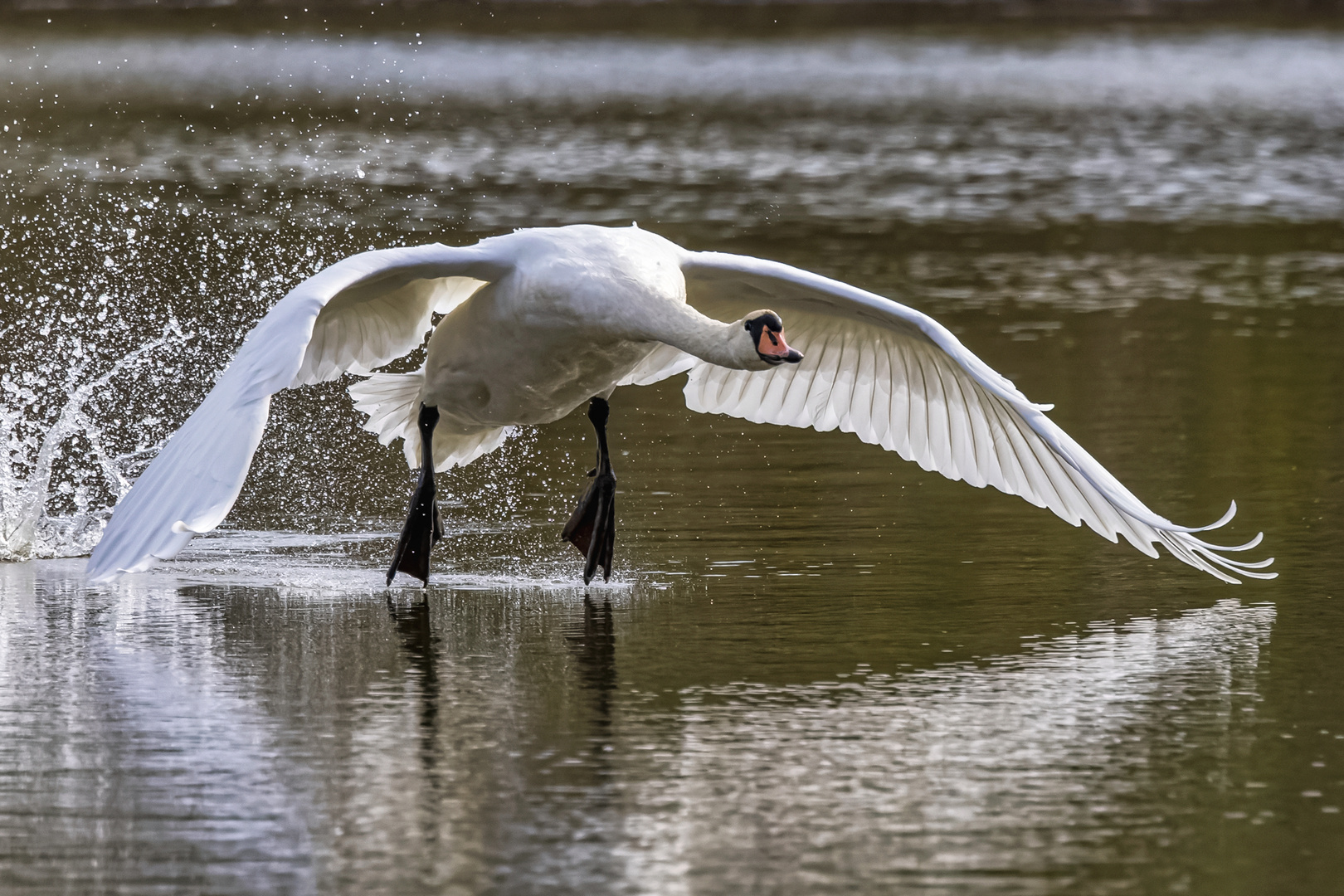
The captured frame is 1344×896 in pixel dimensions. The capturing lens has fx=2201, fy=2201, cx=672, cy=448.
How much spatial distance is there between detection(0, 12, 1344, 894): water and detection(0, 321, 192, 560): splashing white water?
1.3 inches

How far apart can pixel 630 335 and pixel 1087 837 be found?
3.05 m

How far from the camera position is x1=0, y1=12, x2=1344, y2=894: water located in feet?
17.8

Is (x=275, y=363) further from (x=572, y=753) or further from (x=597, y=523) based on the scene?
(x=597, y=523)

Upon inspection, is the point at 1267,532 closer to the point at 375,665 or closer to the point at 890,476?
the point at 890,476

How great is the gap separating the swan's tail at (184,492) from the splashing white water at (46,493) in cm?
269

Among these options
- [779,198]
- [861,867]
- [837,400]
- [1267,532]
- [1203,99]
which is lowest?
[861,867]

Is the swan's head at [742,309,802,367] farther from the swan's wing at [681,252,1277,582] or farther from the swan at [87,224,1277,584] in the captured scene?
the swan's wing at [681,252,1277,582]

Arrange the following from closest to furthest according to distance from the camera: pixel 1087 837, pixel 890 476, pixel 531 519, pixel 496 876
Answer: pixel 496 876, pixel 1087 837, pixel 531 519, pixel 890 476

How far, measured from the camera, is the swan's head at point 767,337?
768 centimetres

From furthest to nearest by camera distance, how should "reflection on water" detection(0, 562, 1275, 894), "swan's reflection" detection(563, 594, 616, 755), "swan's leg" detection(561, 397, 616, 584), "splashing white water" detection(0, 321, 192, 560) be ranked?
1. "splashing white water" detection(0, 321, 192, 560)
2. "swan's leg" detection(561, 397, 616, 584)
3. "swan's reflection" detection(563, 594, 616, 755)
4. "reflection on water" detection(0, 562, 1275, 894)

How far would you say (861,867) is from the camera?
17.1 ft

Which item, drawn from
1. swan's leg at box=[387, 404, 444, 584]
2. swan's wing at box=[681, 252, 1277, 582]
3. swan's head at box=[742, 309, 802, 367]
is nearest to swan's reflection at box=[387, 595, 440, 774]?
swan's leg at box=[387, 404, 444, 584]

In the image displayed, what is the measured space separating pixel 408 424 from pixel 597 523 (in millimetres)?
1331

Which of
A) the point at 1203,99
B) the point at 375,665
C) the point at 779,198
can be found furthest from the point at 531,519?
the point at 1203,99
